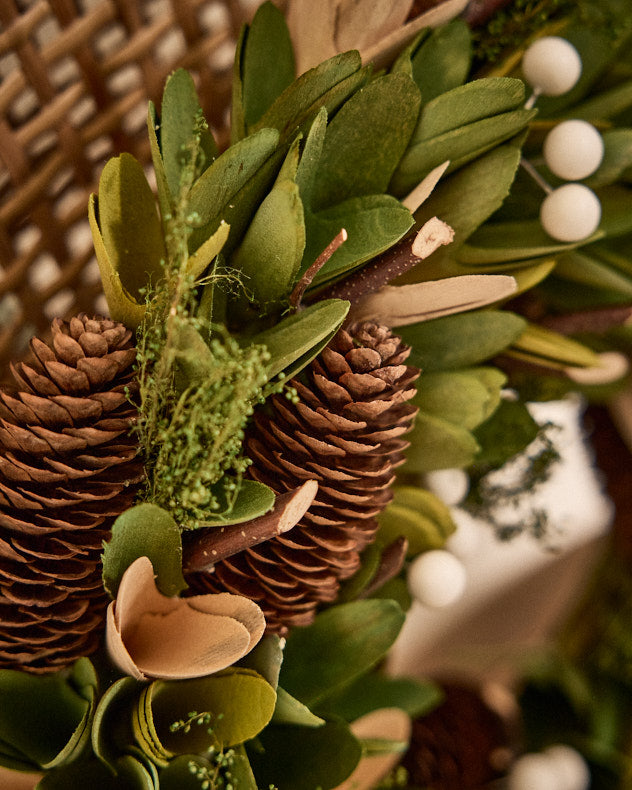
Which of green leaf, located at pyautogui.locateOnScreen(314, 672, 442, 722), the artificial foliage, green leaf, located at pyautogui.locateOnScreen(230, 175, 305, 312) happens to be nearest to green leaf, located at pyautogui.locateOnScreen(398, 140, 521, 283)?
the artificial foliage

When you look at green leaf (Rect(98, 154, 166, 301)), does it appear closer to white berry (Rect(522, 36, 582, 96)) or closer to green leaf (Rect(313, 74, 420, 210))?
green leaf (Rect(313, 74, 420, 210))

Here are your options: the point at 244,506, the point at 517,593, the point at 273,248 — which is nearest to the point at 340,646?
the point at 244,506

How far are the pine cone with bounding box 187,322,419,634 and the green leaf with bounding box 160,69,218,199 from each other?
130 mm

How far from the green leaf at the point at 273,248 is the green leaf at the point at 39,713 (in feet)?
0.74

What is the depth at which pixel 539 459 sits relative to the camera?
1.96 feet

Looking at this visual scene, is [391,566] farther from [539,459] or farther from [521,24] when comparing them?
[521,24]

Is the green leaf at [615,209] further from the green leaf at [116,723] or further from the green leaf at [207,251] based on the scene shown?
the green leaf at [116,723]

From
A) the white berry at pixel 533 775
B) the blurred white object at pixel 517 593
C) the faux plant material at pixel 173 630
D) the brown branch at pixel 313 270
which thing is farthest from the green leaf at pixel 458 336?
the white berry at pixel 533 775

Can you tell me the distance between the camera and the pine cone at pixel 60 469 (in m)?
0.36

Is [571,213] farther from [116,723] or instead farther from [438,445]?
[116,723]

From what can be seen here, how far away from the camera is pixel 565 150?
50 cm

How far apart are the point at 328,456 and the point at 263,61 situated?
0.82ft

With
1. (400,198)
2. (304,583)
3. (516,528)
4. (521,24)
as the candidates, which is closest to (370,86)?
(400,198)

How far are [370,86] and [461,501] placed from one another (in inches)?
13.8
